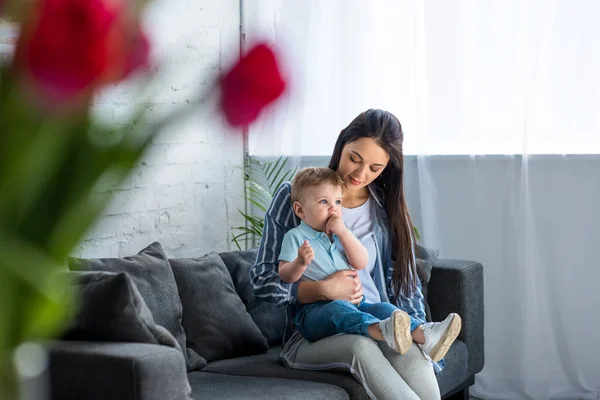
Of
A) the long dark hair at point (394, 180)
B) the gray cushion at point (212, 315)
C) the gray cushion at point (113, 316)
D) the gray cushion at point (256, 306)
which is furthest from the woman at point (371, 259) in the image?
the gray cushion at point (113, 316)

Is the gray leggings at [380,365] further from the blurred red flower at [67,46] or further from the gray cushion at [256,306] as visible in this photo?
the blurred red flower at [67,46]

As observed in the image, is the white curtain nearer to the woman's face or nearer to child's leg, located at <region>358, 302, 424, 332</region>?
the woman's face

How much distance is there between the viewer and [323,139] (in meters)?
4.29

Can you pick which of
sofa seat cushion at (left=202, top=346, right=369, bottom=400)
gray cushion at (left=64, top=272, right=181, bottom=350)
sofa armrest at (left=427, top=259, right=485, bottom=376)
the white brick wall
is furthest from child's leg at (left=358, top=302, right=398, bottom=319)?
the white brick wall

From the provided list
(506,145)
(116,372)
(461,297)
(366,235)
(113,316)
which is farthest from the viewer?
(506,145)

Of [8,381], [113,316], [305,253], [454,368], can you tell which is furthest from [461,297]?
[8,381]

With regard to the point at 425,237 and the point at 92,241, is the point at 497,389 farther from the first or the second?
the point at 92,241

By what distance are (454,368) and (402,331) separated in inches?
29.2

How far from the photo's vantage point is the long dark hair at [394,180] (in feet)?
9.34

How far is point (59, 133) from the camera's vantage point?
0.44 metres

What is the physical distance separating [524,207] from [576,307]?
1.60ft

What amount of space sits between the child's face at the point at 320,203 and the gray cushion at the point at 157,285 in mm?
512

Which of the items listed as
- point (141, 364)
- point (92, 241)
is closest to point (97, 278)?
point (141, 364)

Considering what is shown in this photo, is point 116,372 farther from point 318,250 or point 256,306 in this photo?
point 256,306
